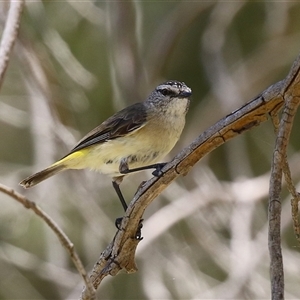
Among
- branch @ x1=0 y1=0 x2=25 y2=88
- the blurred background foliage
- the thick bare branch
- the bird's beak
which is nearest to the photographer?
the thick bare branch

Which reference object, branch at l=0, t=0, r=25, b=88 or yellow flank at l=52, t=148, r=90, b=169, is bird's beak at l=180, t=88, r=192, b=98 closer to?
yellow flank at l=52, t=148, r=90, b=169

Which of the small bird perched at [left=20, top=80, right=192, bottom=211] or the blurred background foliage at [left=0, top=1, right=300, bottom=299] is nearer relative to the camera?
the small bird perched at [left=20, top=80, right=192, bottom=211]

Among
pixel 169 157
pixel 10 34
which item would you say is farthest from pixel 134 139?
pixel 169 157

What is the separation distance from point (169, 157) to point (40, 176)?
2.06 meters

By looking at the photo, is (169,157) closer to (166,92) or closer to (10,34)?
(166,92)

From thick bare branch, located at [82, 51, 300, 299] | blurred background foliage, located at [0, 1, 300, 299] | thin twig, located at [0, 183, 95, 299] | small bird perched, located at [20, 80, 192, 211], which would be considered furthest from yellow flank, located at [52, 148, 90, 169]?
thin twig, located at [0, 183, 95, 299]

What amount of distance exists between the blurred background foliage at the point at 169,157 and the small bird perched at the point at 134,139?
81 centimetres

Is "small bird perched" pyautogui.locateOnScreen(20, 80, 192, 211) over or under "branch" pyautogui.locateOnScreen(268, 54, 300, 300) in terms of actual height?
over

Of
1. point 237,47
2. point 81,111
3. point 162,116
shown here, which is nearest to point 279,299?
point 162,116

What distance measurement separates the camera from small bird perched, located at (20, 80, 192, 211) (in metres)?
3.15

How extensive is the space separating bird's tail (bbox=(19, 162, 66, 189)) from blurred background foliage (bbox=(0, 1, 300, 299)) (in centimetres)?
81

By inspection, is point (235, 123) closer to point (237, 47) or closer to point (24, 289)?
point (24, 289)

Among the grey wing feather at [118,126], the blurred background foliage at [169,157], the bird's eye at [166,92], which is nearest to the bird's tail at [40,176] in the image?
the grey wing feather at [118,126]

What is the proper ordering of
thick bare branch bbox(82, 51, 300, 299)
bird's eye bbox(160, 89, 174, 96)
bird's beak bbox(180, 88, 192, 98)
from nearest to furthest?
1. thick bare branch bbox(82, 51, 300, 299)
2. bird's beak bbox(180, 88, 192, 98)
3. bird's eye bbox(160, 89, 174, 96)
